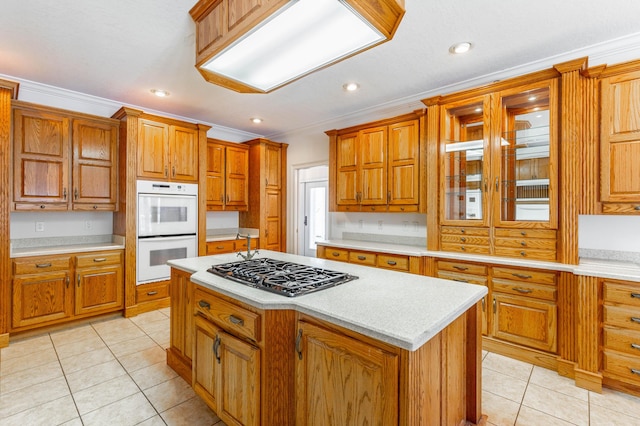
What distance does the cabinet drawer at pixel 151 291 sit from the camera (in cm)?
372

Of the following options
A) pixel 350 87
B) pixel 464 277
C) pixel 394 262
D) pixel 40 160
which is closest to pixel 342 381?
pixel 464 277

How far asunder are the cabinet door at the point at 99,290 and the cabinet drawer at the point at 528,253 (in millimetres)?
4229

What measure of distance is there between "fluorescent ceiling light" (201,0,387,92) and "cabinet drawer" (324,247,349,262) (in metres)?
2.36

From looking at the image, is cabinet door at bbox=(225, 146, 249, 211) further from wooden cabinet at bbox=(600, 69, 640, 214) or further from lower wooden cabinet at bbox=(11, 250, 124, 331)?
wooden cabinet at bbox=(600, 69, 640, 214)

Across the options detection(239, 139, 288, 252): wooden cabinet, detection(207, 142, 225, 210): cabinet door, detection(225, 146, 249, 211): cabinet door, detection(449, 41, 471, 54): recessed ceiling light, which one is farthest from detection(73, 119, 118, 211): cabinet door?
detection(449, 41, 471, 54): recessed ceiling light

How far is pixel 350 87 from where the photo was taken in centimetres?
341

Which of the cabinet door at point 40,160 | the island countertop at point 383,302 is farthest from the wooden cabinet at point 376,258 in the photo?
the cabinet door at point 40,160

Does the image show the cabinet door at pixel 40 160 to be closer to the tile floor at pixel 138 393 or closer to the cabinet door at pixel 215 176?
the tile floor at pixel 138 393

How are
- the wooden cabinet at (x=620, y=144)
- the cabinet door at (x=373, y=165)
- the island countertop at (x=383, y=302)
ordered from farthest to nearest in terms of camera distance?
the cabinet door at (x=373, y=165) → the wooden cabinet at (x=620, y=144) → the island countertop at (x=383, y=302)

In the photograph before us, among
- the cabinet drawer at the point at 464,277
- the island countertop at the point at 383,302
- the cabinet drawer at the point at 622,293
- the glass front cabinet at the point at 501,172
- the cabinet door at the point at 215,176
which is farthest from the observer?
the cabinet door at the point at 215,176

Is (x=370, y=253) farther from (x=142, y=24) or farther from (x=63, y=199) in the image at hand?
(x=63, y=199)

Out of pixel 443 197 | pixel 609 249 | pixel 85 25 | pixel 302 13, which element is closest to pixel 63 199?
pixel 85 25

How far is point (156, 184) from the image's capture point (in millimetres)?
3809

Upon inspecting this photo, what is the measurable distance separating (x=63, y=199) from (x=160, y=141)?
4.12ft
